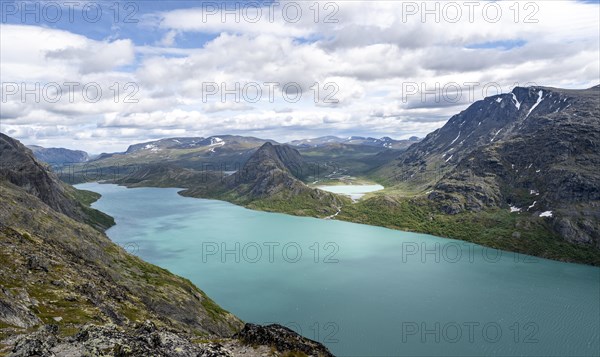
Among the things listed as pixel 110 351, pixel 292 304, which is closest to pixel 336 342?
pixel 292 304

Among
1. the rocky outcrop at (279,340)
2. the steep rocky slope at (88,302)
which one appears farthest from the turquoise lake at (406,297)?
the rocky outcrop at (279,340)

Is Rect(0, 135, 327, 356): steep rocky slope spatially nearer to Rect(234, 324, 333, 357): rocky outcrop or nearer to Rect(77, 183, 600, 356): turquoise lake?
Rect(234, 324, 333, 357): rocky outcrop

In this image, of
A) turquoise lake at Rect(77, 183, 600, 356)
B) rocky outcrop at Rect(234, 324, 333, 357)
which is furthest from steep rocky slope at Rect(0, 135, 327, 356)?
turquoise lake at Rect(77, 183, 600, 356)

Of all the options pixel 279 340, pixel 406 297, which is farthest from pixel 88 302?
pixel 406 297

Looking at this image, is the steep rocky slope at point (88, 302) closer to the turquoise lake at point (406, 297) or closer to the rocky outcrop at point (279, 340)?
the rocky outcrop at point (279, 340)

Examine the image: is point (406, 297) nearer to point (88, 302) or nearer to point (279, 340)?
point (279, 340)
